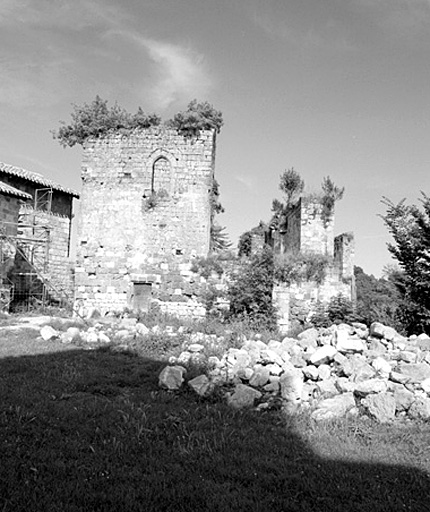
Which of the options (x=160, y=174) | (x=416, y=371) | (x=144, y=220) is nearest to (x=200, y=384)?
(x=416, y=371)

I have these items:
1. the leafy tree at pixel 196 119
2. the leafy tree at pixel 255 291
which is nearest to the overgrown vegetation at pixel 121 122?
the leafy tree at pixel 196 119

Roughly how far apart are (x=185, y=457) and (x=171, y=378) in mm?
2867

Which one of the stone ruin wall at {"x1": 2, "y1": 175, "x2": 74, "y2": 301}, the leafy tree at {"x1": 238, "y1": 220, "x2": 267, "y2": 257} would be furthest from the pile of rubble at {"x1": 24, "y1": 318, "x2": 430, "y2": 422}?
the stone ruin wall at {"x1": 2, "y1": 175, "x2": 74, "y2": 301}

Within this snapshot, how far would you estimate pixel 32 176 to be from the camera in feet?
86.1

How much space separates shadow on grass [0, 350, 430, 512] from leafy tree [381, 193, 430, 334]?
489 cm

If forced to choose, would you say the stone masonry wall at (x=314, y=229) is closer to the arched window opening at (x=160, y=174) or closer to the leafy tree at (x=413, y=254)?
the arched window opening at (x=160, y=174)

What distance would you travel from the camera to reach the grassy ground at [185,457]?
3785 mm

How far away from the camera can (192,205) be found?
17.8 meters

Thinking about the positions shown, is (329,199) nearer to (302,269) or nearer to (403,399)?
(302,269)

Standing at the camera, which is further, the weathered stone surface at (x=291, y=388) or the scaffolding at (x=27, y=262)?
the scaffolding at (x=27, y=262)

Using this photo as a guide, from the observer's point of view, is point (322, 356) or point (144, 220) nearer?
point (322, 356)

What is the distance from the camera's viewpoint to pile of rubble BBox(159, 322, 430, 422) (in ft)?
20.8

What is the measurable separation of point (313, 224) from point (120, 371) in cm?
1160

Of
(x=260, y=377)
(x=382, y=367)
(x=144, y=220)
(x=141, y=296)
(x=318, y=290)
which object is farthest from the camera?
(x=144, y=220)
